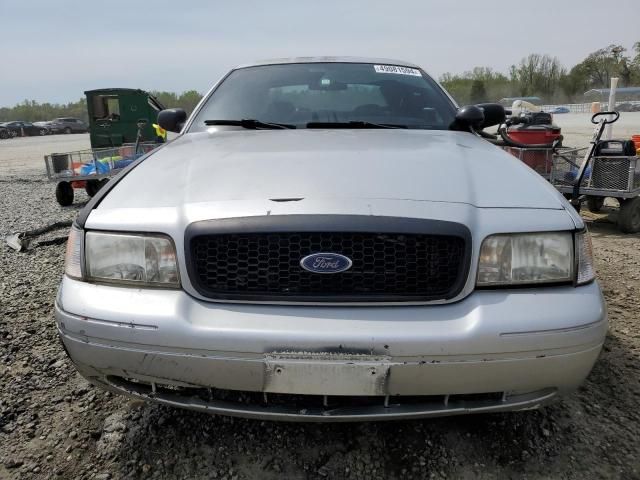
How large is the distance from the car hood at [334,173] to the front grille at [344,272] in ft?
0.55

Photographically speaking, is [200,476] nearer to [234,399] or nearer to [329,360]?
[234,399]

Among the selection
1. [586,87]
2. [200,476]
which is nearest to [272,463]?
[200,476]

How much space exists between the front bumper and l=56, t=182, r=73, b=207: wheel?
6.99 meters

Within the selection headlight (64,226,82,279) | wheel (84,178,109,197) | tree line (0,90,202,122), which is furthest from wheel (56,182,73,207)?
tree line (0,90,202,122)

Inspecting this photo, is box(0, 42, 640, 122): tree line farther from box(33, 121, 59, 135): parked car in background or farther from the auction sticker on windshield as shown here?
the auction sticker on windshield

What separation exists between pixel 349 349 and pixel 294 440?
71cm

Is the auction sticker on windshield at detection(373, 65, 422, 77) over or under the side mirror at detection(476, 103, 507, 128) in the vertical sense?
over

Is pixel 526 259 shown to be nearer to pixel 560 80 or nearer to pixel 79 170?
pixel 79 170

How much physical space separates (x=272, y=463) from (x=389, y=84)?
2.35 metres

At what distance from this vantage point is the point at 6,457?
192cm

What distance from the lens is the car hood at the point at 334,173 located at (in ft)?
5.81

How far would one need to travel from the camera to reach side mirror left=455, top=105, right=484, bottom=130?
286 cm

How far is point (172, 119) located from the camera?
10.8 feet

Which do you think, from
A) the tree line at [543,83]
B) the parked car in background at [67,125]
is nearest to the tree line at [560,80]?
the tree line at [543,83]
